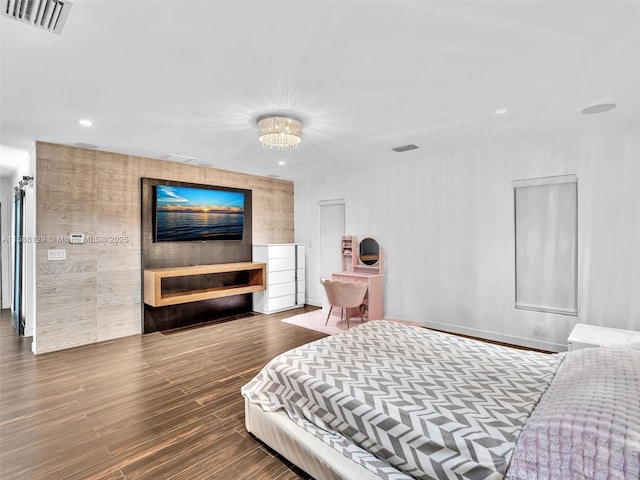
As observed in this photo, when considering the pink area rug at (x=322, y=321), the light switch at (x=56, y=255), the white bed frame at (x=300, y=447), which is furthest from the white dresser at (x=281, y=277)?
the white bed frame at (x=300, y=447)

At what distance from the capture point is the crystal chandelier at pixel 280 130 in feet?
10.5

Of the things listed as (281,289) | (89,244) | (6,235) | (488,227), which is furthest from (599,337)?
(6,235)

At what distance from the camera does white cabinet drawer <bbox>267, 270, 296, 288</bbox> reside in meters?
6.13

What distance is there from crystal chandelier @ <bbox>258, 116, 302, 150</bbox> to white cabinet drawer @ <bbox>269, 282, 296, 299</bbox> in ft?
11.1

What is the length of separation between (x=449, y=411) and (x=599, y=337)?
8.67ft

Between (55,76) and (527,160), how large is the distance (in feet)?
16.3

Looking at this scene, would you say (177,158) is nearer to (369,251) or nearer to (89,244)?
(89,244)

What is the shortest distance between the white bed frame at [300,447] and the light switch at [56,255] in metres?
3.51

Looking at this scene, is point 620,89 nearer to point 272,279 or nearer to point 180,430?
point 180,430

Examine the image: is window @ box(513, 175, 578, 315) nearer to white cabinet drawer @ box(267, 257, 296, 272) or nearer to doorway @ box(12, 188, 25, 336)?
white cabinet drawer @ box(267, 257, 296, 272)

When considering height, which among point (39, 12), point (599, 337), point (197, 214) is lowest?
point (599, 337)

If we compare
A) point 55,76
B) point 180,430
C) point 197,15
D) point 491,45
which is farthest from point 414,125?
point 180,430

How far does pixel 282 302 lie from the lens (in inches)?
250

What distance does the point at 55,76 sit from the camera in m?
2.45
